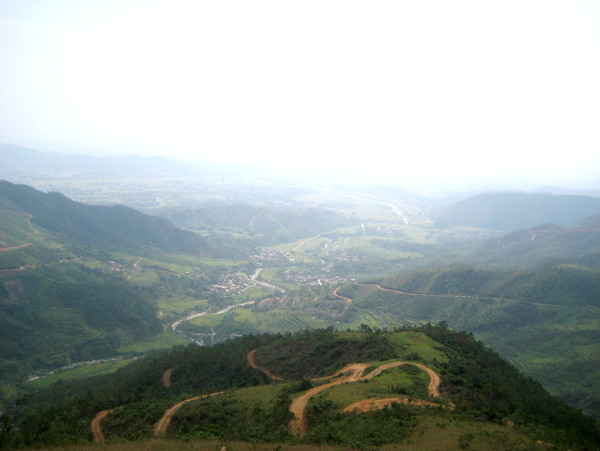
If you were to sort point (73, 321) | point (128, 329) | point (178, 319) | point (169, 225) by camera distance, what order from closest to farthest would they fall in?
point (73, 321) → point (128, 329) → point (178, 319) → point (169, 225)

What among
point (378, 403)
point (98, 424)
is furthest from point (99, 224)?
point (378, 403)

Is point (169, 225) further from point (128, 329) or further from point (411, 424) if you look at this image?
point (411, 424)

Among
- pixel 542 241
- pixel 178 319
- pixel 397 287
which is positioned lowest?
pixel 178 319

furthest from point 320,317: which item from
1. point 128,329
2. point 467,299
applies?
point 128,329

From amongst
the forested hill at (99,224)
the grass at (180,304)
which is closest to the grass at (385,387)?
the grass at (180,304)

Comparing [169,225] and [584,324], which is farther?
[169,225]

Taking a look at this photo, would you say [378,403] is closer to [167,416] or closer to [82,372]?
[167,416]

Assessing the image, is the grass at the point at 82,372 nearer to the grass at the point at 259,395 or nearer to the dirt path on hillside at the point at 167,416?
the dirt path on hillside at the point at 167,416
